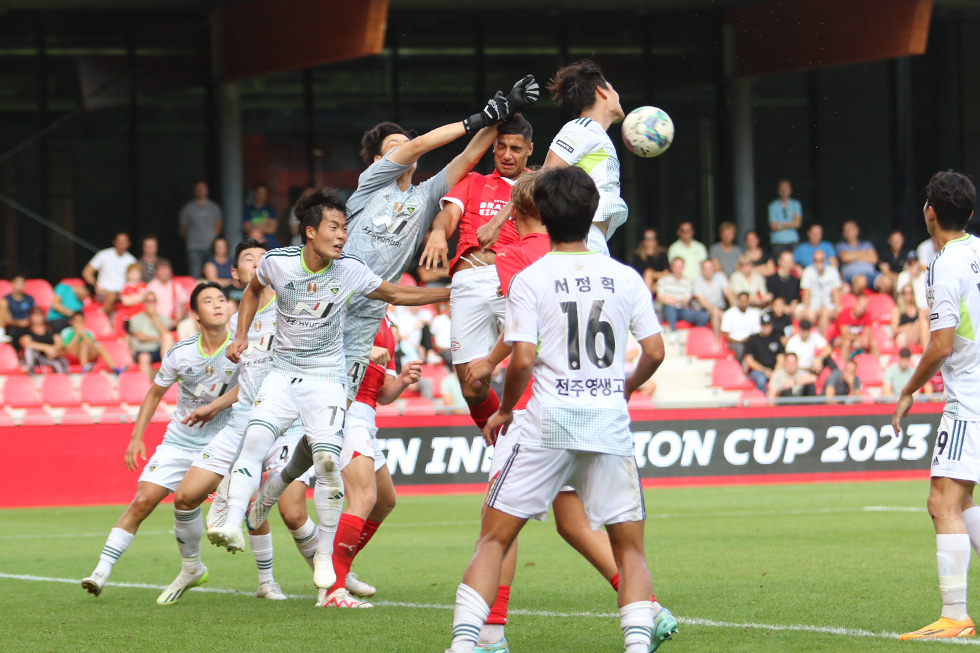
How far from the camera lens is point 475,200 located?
734 cm

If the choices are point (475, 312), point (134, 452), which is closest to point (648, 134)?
point (475, 312)

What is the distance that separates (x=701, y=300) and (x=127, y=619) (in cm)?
1443

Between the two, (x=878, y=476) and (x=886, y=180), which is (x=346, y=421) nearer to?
(x=878, y=476)

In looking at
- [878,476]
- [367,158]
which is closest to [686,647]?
[367,158]

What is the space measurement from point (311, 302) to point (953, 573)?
11.9 feet

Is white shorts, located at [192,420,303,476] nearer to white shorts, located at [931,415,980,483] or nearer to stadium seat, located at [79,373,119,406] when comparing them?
white shorts, located at [931,415,980,483]

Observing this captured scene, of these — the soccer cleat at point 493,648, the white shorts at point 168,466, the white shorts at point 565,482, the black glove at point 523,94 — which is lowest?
the soccer cleat at point 493,648

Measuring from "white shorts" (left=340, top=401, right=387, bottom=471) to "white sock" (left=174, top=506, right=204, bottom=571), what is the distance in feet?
3.19

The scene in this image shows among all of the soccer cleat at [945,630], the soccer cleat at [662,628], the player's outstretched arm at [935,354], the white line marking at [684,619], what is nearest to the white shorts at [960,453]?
the player's outstretched arm at [935,354]

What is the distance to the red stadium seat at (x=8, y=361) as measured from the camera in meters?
17.0

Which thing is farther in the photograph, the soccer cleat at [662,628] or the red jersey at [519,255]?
the red jersey at [519,255]

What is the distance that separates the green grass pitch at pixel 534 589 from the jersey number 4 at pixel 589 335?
161cm

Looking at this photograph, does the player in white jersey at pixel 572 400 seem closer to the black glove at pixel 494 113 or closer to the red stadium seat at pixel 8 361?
the black glove at pixel 494 113

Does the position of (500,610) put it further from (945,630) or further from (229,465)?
(229,465)
